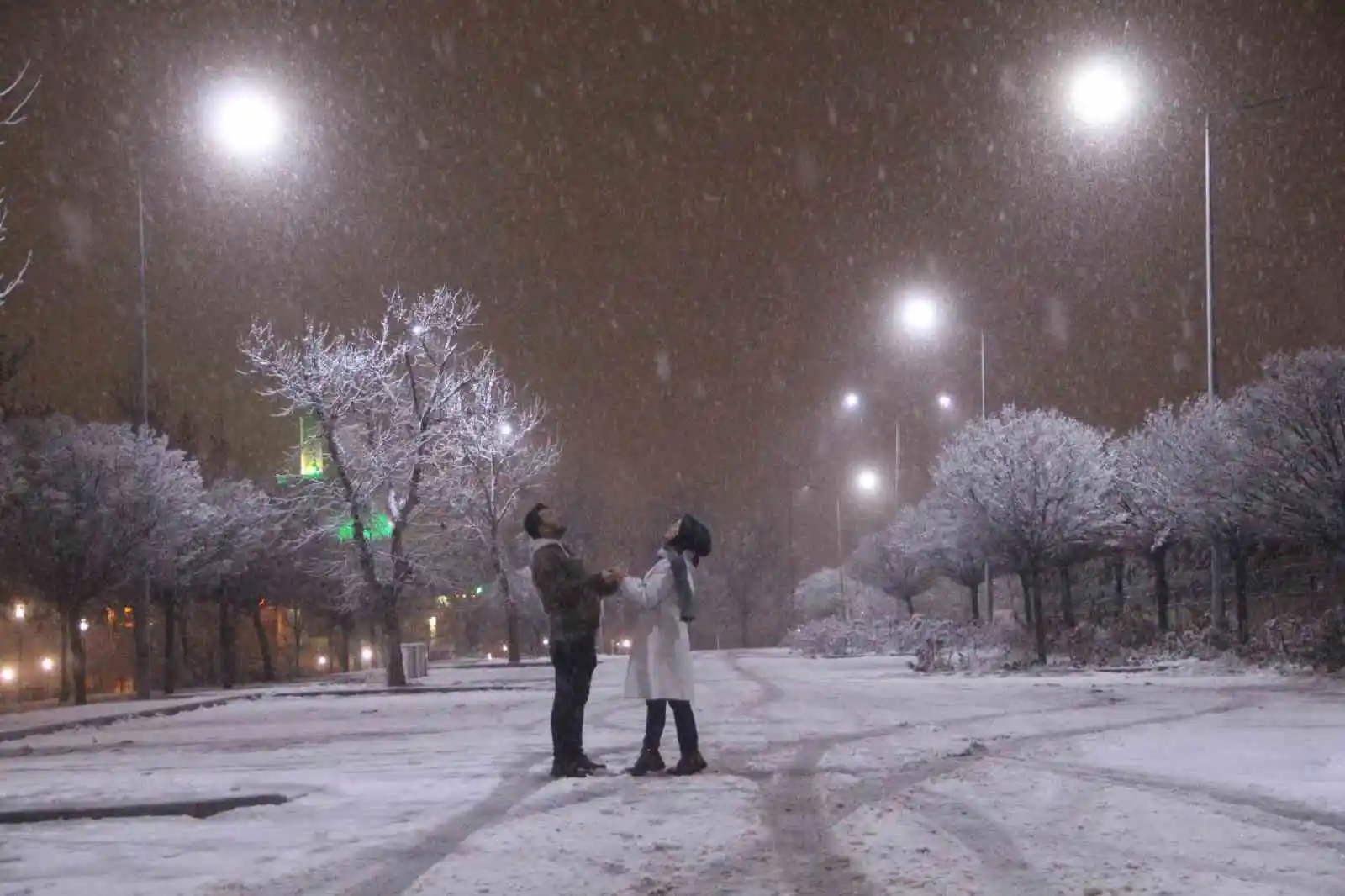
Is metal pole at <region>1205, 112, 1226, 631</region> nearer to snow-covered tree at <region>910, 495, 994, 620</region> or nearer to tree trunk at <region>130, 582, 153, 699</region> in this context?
snow-covered tree at <region>910, 495, 994, 620</region>

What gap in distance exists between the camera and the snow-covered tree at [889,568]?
5800 cm

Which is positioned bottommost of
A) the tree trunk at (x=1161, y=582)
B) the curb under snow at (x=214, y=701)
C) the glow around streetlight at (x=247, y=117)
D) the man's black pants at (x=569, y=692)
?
the curb under snow at (x=214, y=701)

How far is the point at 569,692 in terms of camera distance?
10.2 m

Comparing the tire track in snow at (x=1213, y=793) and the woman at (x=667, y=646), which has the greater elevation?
the woman at (x=667, y=646)

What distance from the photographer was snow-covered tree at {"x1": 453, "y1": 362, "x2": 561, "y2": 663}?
125ft

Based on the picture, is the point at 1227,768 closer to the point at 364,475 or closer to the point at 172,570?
the point at 364,475

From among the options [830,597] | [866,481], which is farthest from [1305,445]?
[830,597]

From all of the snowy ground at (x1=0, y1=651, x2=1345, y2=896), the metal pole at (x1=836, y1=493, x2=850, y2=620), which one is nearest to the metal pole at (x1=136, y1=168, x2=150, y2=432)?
the snowy ground at (x1=0, y1=651, x2=1345, y2=896)

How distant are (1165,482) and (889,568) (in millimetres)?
31568

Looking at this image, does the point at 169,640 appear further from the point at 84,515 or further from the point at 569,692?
the point at 569,692

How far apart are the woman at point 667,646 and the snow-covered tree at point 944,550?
3178 centimetres

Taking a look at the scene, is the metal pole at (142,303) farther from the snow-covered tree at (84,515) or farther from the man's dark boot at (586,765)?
the man's dark boot at (586,765)

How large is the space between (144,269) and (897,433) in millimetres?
32276

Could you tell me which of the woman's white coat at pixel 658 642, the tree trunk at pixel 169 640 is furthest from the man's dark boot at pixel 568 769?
the tree trunk at pixel 169 640
